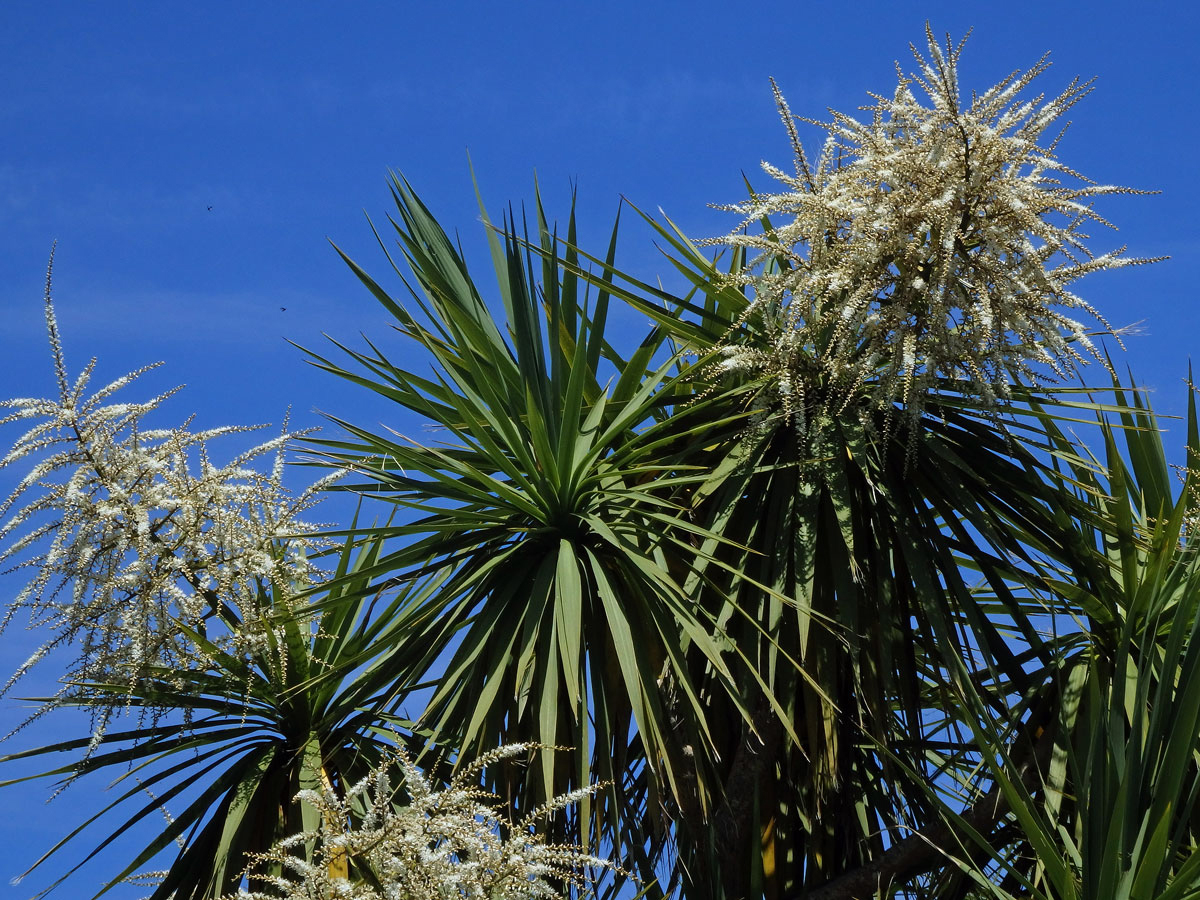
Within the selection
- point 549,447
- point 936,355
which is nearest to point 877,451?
point 936,355

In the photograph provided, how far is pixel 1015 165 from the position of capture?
169 inches

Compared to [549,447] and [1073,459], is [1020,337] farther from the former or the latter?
[549,447]

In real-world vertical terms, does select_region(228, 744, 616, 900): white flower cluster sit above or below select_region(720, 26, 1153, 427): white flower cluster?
below

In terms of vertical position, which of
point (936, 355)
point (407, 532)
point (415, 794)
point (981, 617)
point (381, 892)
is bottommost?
point (381, 892)

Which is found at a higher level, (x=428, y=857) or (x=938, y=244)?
(x=938, y=244)

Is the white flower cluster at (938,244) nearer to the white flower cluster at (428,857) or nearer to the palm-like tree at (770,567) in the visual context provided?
the palm-like tree at (770,567)

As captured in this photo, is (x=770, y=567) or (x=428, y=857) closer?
(x=428, y=857)

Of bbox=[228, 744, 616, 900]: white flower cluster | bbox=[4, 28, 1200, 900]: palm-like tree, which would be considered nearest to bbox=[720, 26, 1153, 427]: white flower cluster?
bbox=[4, 28, 1200, 900]: palm-like tree

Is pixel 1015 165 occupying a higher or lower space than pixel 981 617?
higher

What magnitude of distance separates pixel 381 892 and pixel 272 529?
1.48 metres

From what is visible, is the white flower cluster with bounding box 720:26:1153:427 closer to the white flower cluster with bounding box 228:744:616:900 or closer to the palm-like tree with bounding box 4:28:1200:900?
the palm-like tree with bounding box 4:28:1200:900

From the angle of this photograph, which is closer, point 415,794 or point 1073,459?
point 415,794

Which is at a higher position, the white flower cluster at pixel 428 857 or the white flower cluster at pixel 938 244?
the white flower cluster at pixel 938 244

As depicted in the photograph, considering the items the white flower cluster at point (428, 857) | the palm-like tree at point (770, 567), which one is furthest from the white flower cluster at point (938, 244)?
the white flower cluster at point (428, 857)
